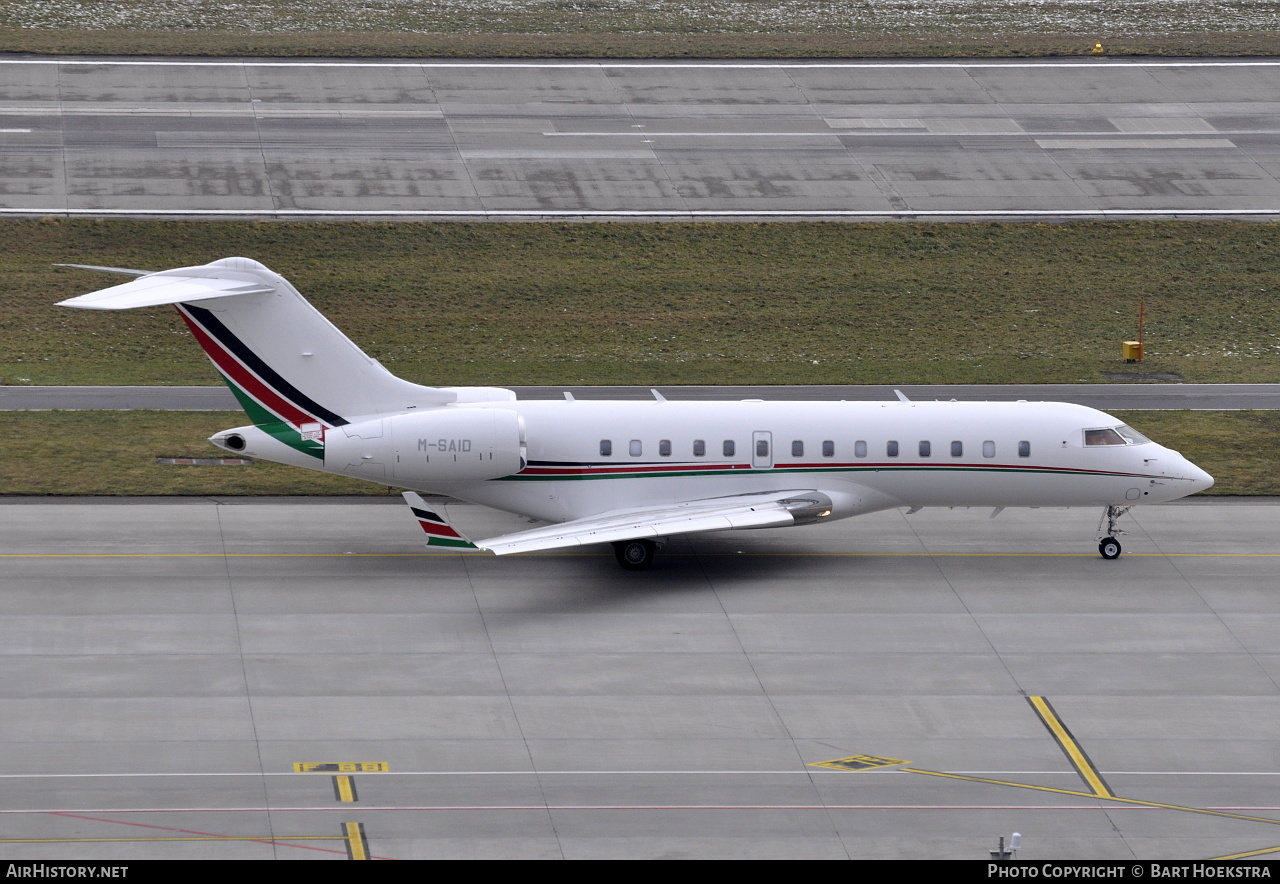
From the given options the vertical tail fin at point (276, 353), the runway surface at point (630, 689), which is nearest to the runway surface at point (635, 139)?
the runway surface at point (630, 689)

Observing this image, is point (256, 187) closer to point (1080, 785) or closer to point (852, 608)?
point (852, 608)

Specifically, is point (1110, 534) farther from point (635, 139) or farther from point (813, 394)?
point (635, 139)

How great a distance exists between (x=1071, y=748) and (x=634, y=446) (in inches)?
493

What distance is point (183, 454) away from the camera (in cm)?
4491

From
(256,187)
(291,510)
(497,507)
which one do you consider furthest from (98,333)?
(497,507)

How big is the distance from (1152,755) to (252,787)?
48.2 feet

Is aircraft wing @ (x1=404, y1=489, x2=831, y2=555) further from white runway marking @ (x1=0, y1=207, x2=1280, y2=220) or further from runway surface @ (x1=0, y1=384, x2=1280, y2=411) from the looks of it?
white runway marking @ (x1=0, y1=207, x2=1280, y2=220)

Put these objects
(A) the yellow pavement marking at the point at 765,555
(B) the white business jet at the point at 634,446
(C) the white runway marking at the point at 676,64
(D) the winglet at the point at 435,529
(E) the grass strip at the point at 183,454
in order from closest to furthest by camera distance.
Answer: (D) the winglet at the point at 435,529 → (B) the white business jet at the point at 634,446 → (A) the yellow pavement marking at the point at 765,555 → (E) the grass strip at the point at 183,454 → (C) the white runway marking at the point at 676,64

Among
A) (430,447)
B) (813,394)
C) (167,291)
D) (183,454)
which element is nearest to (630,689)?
(430,447)

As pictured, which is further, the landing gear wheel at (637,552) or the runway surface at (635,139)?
the runway surface at (635,139)

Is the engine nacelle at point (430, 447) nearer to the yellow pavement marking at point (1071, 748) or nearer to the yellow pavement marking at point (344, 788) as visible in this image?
the yellow pavement marking at point (344, 788)

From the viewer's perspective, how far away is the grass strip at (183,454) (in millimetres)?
42594

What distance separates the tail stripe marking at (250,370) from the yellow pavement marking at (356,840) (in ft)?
43.1
